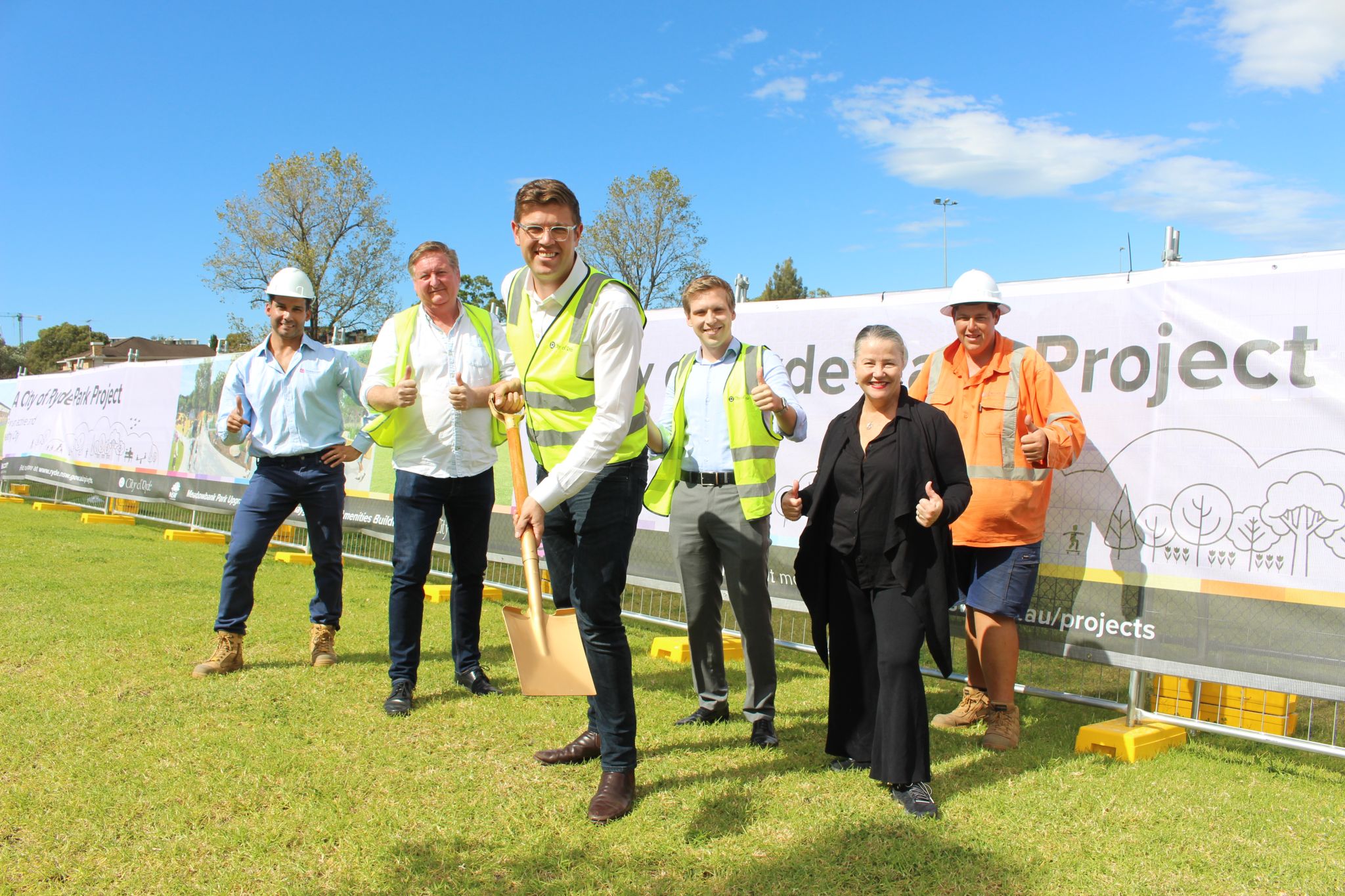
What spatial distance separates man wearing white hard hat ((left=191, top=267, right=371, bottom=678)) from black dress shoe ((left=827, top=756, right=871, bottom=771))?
3.14 meters

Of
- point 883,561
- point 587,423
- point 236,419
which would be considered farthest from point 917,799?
point 236,419

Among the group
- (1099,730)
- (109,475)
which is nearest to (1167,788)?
(1099,730)

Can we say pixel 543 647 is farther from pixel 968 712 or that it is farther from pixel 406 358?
pixel 968 712

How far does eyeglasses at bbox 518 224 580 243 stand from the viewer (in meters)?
3.20

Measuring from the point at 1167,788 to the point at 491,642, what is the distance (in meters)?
4.08

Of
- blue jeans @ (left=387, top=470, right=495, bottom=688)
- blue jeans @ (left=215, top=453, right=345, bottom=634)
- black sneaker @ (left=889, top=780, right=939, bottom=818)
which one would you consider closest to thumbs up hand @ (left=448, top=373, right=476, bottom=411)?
blue jeans @ (left=387, top=470, right=495, bottom=688)

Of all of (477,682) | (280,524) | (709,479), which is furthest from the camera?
(280,524)

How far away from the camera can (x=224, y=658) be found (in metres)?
5.07

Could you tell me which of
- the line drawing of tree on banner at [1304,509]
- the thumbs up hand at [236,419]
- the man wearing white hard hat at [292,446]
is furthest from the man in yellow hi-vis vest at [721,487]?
the thumbs up hand at [236,419]

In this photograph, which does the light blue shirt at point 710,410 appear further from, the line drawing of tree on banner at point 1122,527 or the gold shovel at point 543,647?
the line drawing of tree on banner at point 1122,527

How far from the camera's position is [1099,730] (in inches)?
165

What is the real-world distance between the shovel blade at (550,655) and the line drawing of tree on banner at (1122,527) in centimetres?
271

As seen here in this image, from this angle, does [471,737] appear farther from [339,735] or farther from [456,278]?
[456,278]

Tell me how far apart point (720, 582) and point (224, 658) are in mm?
2836
